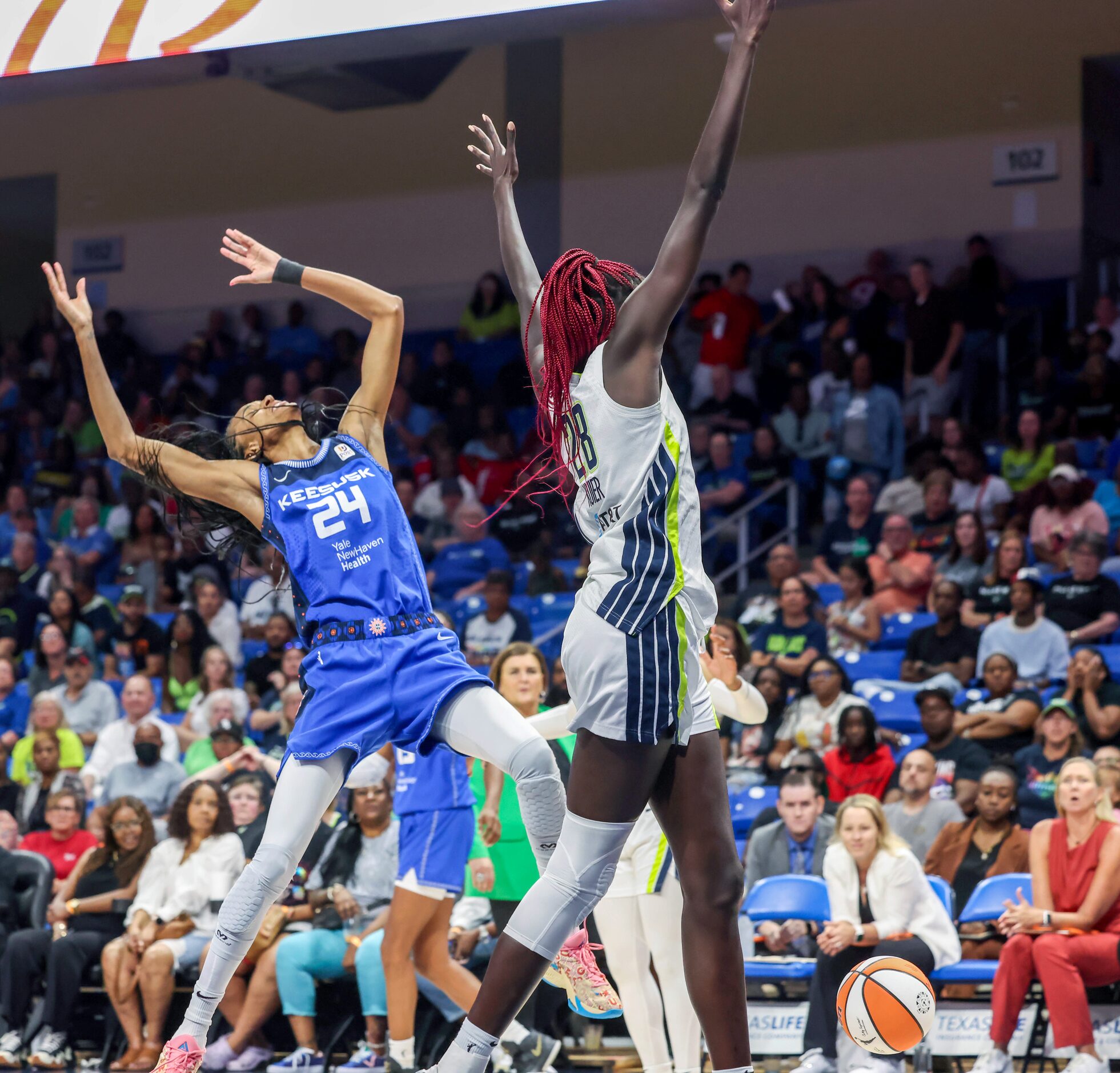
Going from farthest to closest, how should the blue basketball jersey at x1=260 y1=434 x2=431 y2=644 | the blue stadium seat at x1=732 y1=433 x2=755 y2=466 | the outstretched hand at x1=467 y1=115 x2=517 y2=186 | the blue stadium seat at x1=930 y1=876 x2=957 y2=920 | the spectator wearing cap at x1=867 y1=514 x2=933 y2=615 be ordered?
the blue stadium seat at x1=732 y1=433 x2=755 y2=466 → the spectator wearing cap at x1=867 y1=514 x2=933 y2=615 → the blue stadium seat at x1=930 y1=876 x2=957 y2=920 → the blue basketball jersey at x1=260 y1=434 x2=431 y2=644 → the outstretched hand at x1=467 y1=115 x2=517 y2=186

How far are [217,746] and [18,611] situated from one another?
4.54 meters

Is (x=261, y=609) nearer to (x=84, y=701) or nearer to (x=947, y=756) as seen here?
(x=84, y=701)

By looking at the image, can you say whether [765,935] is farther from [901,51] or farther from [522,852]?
[901,51]

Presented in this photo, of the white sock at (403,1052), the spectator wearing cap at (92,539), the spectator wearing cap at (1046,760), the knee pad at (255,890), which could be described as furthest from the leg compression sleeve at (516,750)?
the spectator wearing cap at (92,539)

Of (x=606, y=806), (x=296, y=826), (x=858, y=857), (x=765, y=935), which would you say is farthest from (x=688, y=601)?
(x=765, y=935)

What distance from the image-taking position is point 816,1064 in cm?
682

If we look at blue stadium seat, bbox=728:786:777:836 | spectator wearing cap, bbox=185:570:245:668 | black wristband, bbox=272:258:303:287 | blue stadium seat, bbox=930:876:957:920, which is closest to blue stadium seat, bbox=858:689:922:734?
blue stadium seat, bbox=728:786:777:836

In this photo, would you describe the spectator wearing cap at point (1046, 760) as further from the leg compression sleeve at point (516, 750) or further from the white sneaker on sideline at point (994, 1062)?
the leg compression sleeve at point (516, 750)

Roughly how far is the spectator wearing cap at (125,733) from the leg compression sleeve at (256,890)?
6.51 meters

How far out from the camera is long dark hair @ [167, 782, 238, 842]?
8.63 metres

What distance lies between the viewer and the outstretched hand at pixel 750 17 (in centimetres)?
354

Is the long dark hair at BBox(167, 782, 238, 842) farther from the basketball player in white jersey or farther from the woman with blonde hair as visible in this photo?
the basketball player in white jersey

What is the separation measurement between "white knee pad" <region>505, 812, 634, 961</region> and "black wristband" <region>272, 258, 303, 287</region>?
6.86ft

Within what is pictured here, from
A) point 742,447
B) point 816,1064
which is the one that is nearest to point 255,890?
point 816,1064
